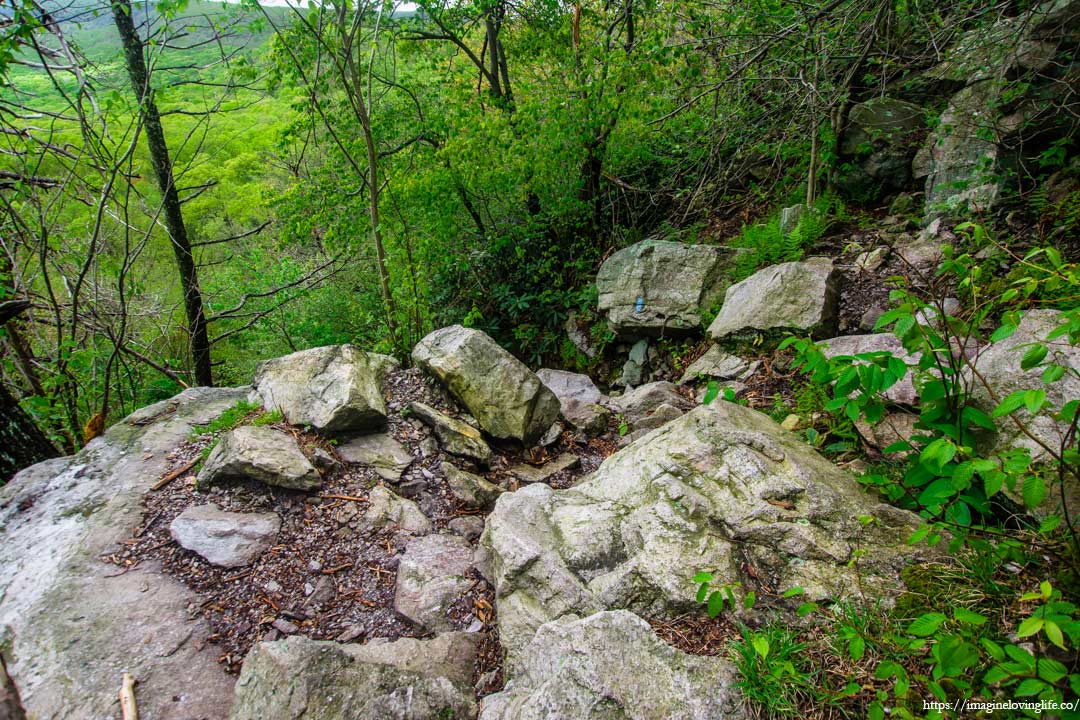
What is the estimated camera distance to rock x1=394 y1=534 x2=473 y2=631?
276cm

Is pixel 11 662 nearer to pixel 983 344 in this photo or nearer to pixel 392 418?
pixel 392 418

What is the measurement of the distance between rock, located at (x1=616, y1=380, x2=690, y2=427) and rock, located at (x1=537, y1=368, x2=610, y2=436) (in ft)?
0.81

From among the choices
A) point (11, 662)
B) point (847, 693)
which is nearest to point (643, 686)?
point (847, 693)

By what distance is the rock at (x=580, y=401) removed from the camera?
5.04 meters

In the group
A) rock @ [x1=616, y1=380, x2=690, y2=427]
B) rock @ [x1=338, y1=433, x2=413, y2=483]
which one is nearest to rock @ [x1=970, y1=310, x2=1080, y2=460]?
rock @ [x1=616, y1=380, x2=690, y2=427]

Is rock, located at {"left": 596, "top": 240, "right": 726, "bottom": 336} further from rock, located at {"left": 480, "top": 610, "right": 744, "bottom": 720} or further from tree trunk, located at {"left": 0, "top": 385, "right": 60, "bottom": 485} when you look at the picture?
tree trunk, located at {"left": 0, "top": 385, "right": 60, "bottom": 485}

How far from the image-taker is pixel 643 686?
1826mm

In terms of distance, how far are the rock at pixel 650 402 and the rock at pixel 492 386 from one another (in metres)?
0.94

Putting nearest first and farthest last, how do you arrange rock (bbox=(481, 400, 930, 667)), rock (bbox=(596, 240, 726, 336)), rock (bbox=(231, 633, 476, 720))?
rock (bbox=(231, 633, 476, 720)) < rock (bbox=(481, 400, 930, 667)) < rock (bbox=(596, 240, 726, 336))

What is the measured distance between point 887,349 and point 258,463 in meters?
4.62

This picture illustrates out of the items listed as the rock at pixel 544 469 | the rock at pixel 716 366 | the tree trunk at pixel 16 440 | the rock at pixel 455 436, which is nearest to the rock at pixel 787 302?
the rock at pixel 716 366

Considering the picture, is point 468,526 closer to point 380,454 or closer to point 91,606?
point 380,454

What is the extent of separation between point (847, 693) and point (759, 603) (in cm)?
59

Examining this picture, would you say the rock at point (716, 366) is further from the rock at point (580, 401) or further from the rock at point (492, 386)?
the rock at point (492, 386)
